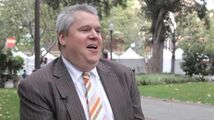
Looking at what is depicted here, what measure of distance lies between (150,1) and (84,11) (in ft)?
86.6

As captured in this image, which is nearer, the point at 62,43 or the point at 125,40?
the point at 62,43

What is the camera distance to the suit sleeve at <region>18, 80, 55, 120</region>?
2492 millimetres

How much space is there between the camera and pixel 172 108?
1388 cm

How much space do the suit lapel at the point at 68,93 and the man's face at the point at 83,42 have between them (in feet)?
0.28

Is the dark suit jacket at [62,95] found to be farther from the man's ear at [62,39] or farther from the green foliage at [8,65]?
the green foliage at [8,65]

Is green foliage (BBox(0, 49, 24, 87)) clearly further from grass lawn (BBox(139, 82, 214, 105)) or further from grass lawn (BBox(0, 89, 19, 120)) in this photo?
grass lawn (BBox(0, 89, 19, 120))

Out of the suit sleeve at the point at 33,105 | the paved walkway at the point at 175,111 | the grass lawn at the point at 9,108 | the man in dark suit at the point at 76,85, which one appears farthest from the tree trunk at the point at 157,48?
the suit sleeve at the point at 33,105

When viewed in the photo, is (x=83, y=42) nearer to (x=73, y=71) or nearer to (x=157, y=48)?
(x=73, y=71)

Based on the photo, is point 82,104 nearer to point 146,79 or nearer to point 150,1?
point 146,79

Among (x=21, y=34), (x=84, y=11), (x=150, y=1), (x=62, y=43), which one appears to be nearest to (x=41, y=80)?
(x=62, y=43)

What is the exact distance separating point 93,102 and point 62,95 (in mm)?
180

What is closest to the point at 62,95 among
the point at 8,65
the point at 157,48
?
the point at 8,65

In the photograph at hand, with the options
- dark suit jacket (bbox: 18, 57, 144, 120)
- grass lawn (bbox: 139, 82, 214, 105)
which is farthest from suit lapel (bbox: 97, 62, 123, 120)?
grass lawn (bbox: 139, 82, 214, 105)

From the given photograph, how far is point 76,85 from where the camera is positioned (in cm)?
266
